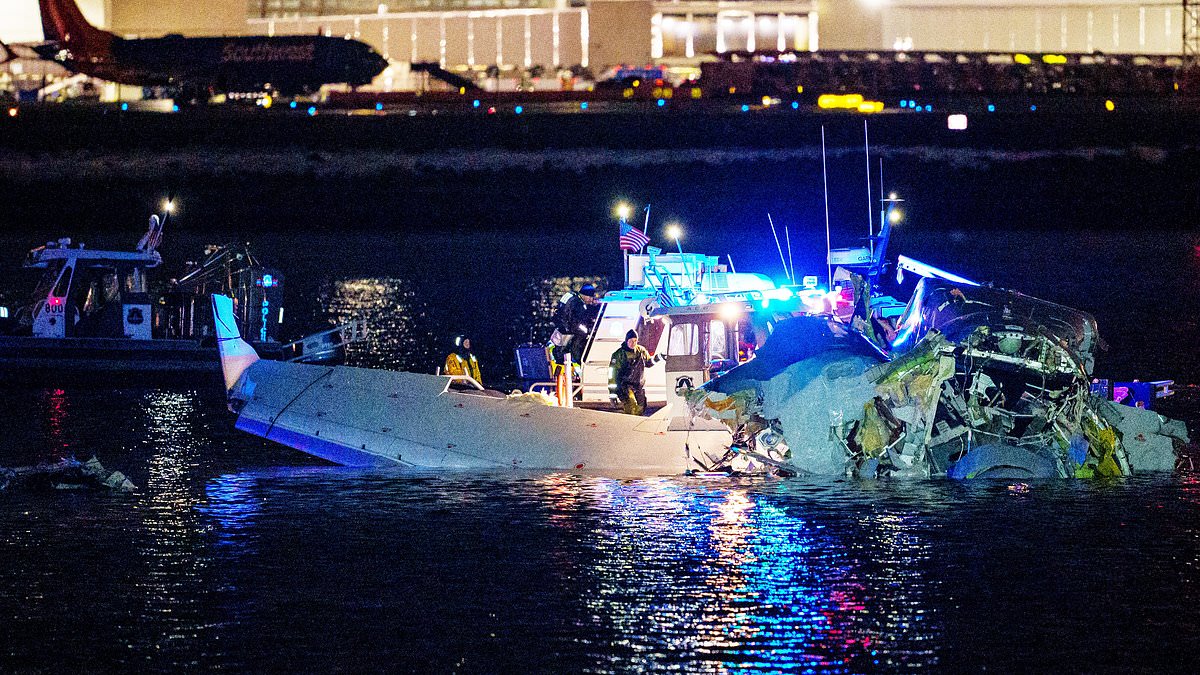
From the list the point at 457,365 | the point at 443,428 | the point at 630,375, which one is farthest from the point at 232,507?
the point at 630,375

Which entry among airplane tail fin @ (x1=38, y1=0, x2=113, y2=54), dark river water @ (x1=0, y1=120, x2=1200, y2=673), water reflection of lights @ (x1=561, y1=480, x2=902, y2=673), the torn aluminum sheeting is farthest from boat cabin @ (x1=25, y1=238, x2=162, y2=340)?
airplane tail fin @ (x1=38, y1=0, x2=113, y2=54)

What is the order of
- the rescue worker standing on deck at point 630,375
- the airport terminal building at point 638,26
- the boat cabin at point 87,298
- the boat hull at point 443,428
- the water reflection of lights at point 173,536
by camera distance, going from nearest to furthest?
the water reflection of lights at point 173,536 → the boat hull at point 443,428 → the rescue worker standing on deck at point 630,375 → the boat cabin at point 87,298 → the airport terminal building at point 638,26

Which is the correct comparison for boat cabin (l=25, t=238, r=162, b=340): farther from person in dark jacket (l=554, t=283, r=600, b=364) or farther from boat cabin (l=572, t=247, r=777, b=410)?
boat cabin (l=572, t=247, r=777, b=410)

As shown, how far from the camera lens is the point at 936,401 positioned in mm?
20422

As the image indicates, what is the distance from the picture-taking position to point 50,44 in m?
100

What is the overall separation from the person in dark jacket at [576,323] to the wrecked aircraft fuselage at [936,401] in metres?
3.39

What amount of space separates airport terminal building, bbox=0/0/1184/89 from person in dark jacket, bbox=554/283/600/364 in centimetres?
8050

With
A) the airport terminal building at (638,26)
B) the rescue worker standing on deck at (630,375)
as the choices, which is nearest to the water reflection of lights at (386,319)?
the rescue worker standing on deck at (630,375)

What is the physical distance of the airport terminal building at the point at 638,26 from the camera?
101938 mm

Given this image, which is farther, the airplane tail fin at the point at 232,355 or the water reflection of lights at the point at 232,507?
the airplane tail fin at the point at 232,355

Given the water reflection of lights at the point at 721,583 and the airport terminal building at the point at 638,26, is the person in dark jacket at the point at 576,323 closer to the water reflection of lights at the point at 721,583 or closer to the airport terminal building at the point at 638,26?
the water reflection of lights at the point at 721,583

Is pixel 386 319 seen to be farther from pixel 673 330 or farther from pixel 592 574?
pixel 592 574

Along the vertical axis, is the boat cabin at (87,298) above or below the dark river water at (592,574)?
above

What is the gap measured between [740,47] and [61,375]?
255 feet
